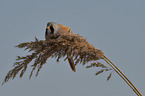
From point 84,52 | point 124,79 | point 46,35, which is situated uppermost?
point 46,35

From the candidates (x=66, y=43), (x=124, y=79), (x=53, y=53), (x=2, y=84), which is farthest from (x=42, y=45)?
(x=124, y=79)

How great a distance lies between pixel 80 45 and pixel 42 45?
50 cm

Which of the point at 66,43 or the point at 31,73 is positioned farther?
the point at 31,73

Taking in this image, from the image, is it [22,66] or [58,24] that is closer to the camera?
[22,66]

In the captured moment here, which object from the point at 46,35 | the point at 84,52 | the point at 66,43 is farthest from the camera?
the point at 46,35

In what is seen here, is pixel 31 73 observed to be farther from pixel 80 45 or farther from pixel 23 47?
pixel 80 45

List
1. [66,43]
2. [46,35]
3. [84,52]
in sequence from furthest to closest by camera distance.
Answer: [46,35]
[84,52]
[66,43]

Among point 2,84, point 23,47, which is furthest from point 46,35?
point 2,84

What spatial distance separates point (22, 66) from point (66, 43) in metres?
0.70

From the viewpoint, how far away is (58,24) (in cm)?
384

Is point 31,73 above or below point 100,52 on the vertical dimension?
below

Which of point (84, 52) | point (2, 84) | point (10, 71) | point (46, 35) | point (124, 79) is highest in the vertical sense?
point (46, 35)

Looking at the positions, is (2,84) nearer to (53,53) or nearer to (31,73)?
(31,73)

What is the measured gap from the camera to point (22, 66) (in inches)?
103
